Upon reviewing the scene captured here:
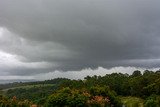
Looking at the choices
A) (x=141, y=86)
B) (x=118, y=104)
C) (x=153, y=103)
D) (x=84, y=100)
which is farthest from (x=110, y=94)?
(x=141, y=86)

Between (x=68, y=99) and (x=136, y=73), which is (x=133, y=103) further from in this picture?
(x=136, y=73)

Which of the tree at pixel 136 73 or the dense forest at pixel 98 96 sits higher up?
the tree at pixel 136 73

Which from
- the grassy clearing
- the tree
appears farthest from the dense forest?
the tree

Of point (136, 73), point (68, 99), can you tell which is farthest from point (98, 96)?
point (136, 73)

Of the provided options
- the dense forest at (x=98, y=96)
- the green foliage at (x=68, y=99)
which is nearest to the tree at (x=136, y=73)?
the dense forest at (x=98, y=96)

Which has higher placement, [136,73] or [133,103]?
[136,73]

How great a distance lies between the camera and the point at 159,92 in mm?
112125

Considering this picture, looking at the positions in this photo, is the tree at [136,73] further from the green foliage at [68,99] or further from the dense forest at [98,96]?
the green foliage at [68,99]

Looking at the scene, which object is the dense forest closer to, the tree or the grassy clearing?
the grassy clearing

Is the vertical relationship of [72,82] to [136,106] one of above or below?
above

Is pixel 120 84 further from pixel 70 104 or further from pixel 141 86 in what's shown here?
pixel 70 104

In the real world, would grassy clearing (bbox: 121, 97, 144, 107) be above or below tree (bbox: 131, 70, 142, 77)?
below

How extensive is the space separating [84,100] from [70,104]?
9.87 feet

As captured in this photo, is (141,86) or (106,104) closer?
(106,104)
